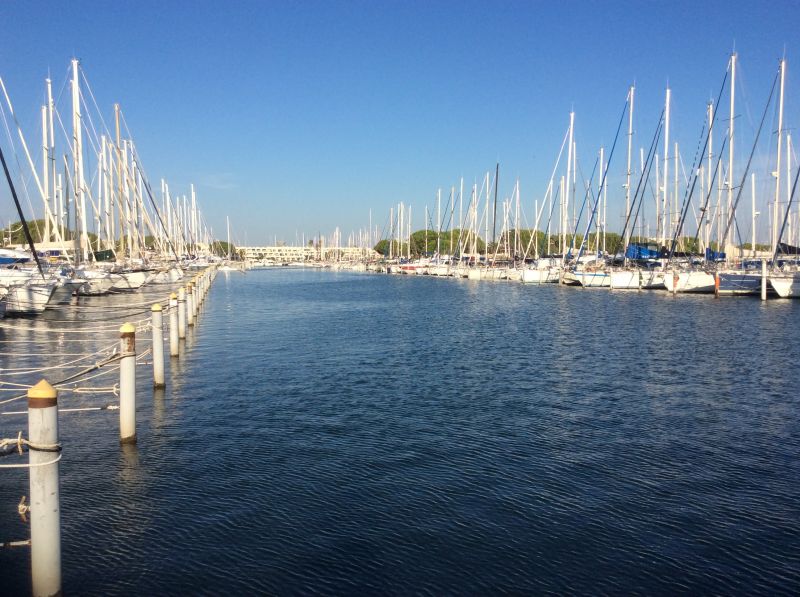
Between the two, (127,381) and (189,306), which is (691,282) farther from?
(127,381)

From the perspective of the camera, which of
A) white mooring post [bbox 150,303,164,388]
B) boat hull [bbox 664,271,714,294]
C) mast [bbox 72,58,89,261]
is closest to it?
white mooring post [bbox 150,303,164,388]

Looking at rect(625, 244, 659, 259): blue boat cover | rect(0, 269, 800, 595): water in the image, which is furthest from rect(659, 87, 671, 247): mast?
rect(0, 269, 800, 595): water

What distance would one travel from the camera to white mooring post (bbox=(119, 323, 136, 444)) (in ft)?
37.7

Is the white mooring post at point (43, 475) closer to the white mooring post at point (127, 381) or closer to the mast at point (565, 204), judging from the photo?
the white mooring post at point (127, 381)

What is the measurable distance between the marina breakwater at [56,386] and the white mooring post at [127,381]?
16 millimetres

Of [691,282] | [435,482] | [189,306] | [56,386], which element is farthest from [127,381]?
[691,282]

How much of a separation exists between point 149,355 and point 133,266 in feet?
121

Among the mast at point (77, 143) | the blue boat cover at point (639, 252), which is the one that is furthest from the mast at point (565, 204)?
the mast at point (77, 143)

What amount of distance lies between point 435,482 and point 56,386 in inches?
389

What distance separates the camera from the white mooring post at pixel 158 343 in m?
16.1

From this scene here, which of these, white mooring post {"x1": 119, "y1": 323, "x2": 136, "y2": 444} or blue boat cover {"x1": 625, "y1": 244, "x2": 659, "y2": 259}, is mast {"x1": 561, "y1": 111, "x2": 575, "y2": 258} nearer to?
blue boat cover {"x1": 625, "y1": 244, "x2": 659, "y2": 259}

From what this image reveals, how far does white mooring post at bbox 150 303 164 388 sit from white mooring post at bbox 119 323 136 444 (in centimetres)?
417

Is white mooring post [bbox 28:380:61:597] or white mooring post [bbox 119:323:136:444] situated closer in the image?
white mooring post [bbox 28:380:61:597]

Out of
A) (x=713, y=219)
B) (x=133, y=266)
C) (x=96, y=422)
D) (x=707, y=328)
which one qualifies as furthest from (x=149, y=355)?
(x=713, y=219)
